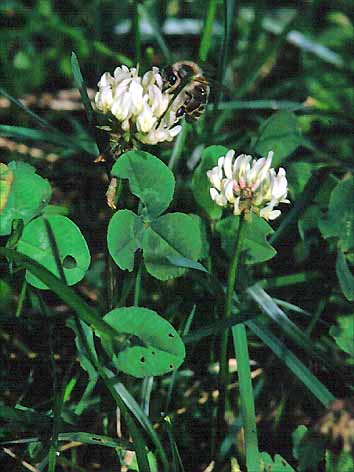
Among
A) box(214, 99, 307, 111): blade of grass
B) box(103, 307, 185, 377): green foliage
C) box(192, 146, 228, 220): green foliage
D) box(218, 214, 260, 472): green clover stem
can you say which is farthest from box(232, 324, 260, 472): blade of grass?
box(214, 99, 307, 111): blade of grass

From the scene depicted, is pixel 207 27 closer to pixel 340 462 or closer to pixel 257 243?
pixel 257 243

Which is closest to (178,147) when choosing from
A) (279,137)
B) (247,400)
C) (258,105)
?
(279,137)

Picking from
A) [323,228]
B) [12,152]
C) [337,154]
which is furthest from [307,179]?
[12,152]

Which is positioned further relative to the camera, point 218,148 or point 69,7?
point 69,7

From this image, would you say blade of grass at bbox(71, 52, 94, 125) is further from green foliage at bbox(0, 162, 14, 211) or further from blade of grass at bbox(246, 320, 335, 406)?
blade of grass at bbox(246, 320, 335, 406)

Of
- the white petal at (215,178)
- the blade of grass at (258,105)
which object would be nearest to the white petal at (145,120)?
the white petal at (215,178)

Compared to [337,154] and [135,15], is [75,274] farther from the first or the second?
[337,154]
